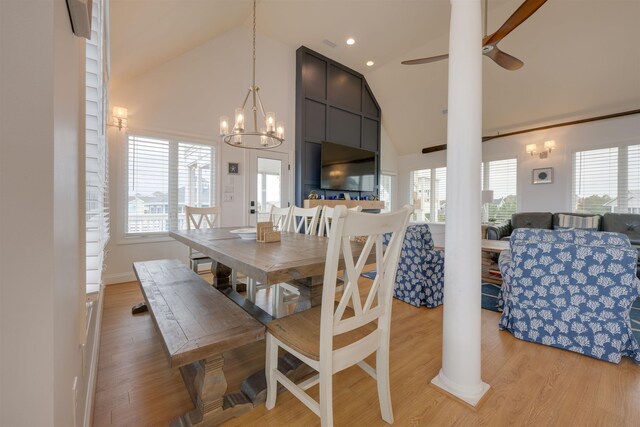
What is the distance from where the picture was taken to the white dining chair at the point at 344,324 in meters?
1.05

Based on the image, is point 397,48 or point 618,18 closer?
point 618,18

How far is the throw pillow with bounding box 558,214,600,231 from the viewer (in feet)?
A: 14.3

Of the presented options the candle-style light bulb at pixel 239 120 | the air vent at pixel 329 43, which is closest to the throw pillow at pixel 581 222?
the air vent at pixel 329 43

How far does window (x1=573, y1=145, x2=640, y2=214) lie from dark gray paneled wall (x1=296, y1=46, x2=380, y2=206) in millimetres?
3851

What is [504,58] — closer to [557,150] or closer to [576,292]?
[576,292]

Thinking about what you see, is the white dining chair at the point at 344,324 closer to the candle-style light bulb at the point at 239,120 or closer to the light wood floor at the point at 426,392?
the light wood floor at the point at 426,392

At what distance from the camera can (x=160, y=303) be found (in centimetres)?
156

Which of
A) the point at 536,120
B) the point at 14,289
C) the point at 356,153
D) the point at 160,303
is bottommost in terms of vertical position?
the point at 160,303

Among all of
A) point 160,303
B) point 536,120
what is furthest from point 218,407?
point 536,120

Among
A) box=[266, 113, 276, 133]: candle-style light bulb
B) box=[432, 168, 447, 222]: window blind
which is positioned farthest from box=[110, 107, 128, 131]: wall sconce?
box=[432, 168, 447, 222]: window blind

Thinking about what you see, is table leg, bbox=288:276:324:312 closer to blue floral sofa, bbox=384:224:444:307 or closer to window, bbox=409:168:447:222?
blue floral sofa, bbox=384:224:444:307

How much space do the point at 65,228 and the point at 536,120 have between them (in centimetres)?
712

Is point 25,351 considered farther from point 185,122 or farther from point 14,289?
point 185,122

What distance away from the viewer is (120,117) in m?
3.29
